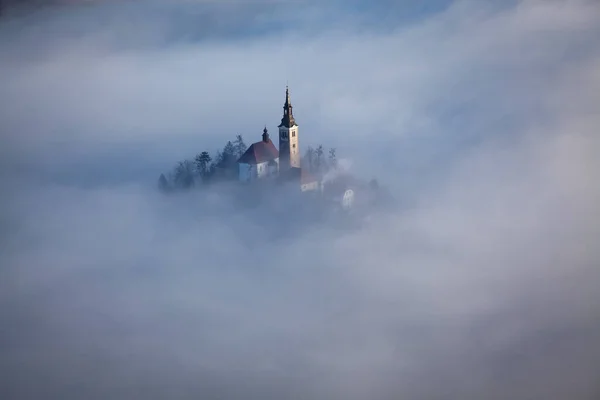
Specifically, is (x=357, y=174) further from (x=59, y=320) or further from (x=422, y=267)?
(x=59, y=320)

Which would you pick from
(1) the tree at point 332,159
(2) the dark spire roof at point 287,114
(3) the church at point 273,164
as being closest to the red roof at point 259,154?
(3) the church at point 273,164

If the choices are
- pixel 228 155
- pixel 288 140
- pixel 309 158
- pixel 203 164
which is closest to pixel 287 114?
pixel 288 140

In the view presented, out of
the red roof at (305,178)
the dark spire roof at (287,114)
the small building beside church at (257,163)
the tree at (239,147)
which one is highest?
the dark spire roof at (287,114)

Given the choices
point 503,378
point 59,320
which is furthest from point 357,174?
point 59,320

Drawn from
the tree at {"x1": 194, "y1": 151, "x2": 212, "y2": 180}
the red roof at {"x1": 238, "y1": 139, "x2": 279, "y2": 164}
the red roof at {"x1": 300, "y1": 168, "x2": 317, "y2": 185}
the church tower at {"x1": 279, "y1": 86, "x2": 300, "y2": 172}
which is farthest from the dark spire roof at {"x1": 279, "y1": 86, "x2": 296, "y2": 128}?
the tree at {"x1": 194, "y1": 151, "x2": 212, "y2": 180}

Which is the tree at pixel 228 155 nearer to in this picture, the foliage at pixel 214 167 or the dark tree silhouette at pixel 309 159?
the foliage at pixel 214 167

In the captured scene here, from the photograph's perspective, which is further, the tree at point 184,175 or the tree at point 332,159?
the tree at point 332,159

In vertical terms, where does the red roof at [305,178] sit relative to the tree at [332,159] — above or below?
below

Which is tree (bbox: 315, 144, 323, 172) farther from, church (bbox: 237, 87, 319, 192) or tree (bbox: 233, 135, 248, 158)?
tree (bbox: 233, 135, 248, 158)
